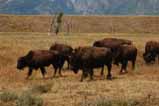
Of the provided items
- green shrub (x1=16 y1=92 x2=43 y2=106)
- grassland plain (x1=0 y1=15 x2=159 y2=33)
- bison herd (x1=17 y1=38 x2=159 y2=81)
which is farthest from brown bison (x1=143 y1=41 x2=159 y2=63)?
grassland plain (x1=0 y1=15 x2=159 y2=33)

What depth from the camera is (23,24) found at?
95.0 metres

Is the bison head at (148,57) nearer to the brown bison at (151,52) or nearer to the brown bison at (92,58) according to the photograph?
the brown bison at (151,52)

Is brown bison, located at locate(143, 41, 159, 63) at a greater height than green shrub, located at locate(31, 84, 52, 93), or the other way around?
green shrub, located at locate(31, 84, 52, 93)

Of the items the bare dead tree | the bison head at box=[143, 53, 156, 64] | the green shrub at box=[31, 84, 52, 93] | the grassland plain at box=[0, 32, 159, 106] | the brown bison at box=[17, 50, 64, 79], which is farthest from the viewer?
the bare dead tree

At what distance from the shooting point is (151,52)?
45.7 m

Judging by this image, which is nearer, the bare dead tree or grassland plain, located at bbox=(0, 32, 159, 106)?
grassland plain, located at bbox=(0, 32, 159, 106)

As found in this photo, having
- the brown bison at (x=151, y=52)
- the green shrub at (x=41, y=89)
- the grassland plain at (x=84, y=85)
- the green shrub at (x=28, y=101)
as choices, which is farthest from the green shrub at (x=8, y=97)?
the brown bison at (x=151, y=52)

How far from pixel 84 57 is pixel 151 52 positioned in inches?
495

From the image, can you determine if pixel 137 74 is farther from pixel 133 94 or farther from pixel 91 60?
pixel 133 94

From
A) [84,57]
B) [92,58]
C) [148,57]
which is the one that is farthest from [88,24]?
[92,58]

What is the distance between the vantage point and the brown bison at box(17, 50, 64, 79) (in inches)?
1462

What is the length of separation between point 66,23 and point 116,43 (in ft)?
184

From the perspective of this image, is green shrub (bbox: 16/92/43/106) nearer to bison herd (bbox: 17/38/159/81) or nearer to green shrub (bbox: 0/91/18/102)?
green shrub (bbox: 0/91/18/102)

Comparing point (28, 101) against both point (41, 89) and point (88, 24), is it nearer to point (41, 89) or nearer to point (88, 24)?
point (41, 89)
